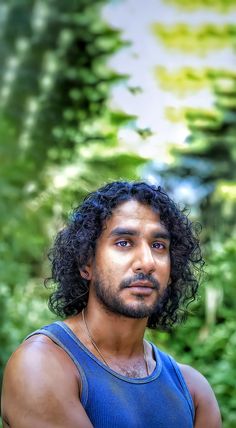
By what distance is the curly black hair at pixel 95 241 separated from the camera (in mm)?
1842

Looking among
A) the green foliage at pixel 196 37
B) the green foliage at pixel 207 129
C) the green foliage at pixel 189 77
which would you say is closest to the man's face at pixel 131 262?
the green foliage at pixel 207 129

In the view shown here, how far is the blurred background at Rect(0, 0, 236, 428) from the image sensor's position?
4984mm

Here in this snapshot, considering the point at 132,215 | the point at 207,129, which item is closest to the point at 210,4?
the point at 207,129

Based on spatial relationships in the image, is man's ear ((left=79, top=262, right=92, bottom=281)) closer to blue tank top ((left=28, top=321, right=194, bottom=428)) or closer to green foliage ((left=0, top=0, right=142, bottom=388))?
blue tank top ((left=28, top=321, right=194, bottom=428))

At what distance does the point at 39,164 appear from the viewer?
18.5 ft

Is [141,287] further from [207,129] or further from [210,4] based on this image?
[210,4]

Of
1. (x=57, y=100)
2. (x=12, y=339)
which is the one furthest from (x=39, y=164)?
(x=12, y=339)

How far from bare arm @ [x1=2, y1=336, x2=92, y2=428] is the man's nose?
0.92 feet

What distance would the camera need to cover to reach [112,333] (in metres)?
1.78

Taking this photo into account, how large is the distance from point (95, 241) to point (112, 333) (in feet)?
0.80

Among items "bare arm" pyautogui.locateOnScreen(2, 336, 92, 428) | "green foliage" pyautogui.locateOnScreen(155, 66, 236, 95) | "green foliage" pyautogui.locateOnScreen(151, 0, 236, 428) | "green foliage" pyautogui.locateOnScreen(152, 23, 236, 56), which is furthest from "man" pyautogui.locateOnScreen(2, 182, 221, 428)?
"green foliage" pyautogui.locateOnScreen(152, 23, 236, 56)

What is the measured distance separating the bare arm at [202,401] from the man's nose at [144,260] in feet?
1.23

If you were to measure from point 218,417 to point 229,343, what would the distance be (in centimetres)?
323

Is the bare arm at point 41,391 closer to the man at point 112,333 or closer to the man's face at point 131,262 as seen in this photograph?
the man at point 112,333
